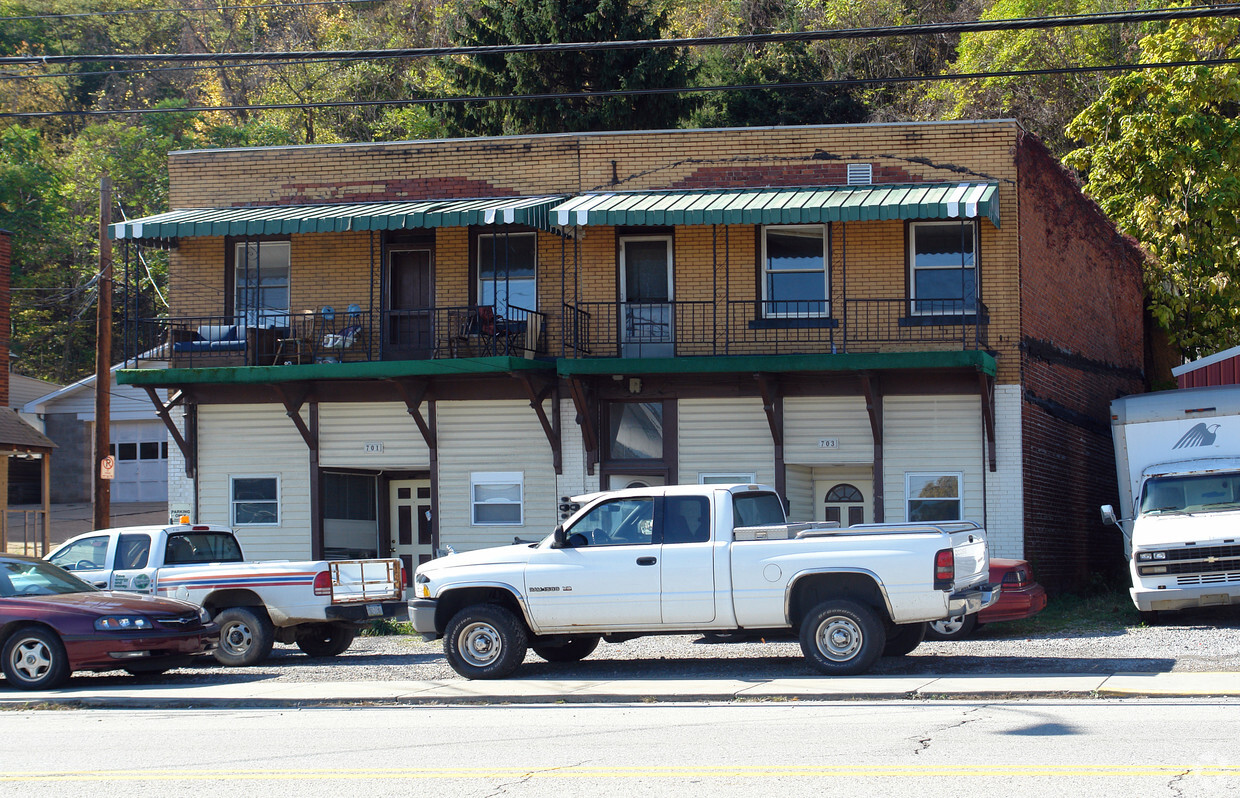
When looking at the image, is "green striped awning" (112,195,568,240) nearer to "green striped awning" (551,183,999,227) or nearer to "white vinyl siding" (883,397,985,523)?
"green striped awning" (551,183,999,227)

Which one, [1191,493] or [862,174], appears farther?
[862,174]

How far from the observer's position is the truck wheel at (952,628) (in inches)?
608

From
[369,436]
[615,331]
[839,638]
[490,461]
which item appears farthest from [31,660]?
[615,331]

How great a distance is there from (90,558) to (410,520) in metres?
7.81

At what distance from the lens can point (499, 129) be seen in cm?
3300

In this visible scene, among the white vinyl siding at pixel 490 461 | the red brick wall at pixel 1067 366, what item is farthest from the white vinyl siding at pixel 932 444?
the white vinyl siding at pixel 490 461

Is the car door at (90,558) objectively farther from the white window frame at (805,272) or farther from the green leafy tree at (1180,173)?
the green leafy tree at (1180,173)

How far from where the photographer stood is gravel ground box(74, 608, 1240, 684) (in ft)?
43.3

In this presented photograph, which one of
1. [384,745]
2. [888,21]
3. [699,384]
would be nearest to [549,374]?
[699,384]

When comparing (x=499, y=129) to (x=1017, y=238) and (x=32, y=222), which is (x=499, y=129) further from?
(x=32, y=222)

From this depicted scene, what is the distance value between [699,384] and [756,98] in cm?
1644

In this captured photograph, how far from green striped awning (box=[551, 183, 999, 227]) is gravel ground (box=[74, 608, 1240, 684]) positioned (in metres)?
5.90

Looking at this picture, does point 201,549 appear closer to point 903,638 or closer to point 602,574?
point 602,574

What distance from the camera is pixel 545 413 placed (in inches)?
830
